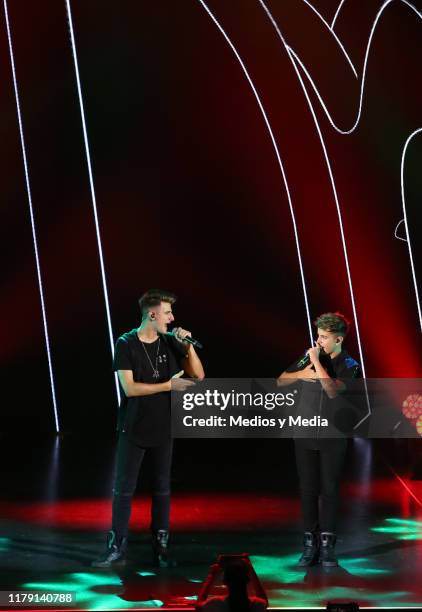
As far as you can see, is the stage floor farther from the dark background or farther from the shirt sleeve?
the dark background

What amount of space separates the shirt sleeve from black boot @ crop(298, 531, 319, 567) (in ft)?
3.85

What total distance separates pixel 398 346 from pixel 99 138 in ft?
11.8

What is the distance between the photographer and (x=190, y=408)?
28.5ft

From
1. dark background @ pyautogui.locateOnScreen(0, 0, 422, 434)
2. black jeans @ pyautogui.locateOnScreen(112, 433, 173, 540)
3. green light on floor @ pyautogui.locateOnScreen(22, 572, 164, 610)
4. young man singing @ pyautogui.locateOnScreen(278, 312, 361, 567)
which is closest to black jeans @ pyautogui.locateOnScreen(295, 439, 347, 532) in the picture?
young man singing @ pyautogui.locateOnScreen(278, 312, 361, 567)

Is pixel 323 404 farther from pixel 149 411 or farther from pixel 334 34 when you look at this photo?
pixel 334 34

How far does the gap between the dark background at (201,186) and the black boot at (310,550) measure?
16.8 ft

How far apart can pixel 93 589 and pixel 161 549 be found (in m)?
0.49

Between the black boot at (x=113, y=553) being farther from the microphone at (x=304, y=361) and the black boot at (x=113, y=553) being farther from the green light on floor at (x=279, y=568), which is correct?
the microphone at (x=304, y=361)

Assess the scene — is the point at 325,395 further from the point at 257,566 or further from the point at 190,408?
the point at 190,408

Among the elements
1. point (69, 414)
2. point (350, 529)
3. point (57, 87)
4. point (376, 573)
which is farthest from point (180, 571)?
point (57, 87)

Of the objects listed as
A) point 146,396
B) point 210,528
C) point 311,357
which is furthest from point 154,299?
point 210,528

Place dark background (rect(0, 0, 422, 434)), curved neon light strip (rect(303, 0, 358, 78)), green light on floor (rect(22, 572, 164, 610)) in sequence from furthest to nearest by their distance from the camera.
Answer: curved neon light strip (rect(303, 0, 358, 78)) → dark background (rect(0, 0, 422, 434)) → green light on floor (rect(22, 572, 164, 610))

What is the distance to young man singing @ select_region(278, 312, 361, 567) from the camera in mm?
4719

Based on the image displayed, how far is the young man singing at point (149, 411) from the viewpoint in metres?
4.64
